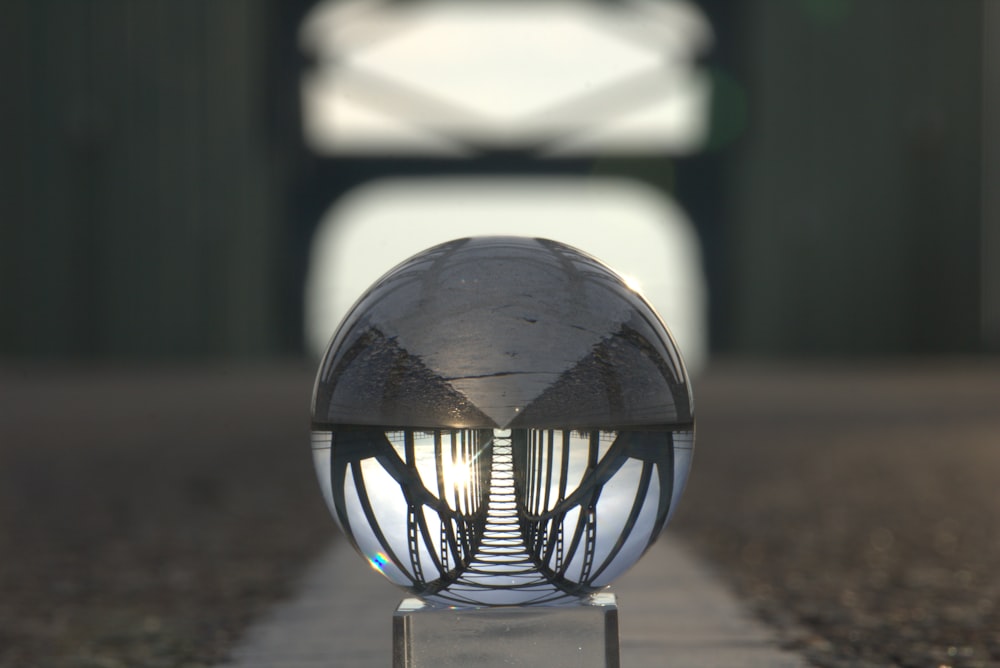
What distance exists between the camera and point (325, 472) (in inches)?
97.4

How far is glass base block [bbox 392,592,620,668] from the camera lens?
7.97ft

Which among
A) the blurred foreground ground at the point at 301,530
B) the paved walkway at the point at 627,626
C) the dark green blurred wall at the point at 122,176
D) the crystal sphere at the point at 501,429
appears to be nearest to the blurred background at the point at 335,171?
the dark green blurred wall at the point at 122,176

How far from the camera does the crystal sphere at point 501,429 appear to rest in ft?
7.63

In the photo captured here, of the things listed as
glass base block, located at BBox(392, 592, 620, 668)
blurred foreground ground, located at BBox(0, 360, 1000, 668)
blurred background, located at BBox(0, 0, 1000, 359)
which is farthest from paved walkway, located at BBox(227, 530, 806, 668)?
blurred background, located at BBox(0, 0, 1000, 359)

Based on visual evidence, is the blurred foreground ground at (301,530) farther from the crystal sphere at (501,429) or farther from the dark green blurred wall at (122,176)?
the dark green blurred wall at (122,176)

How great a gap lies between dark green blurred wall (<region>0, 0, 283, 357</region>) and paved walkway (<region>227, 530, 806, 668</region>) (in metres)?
26.9

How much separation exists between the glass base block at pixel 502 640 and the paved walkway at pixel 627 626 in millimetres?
517

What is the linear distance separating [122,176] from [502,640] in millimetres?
30402

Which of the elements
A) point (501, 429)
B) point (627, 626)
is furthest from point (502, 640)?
point (627, 626)

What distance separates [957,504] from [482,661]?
4797mm

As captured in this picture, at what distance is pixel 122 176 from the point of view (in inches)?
1219

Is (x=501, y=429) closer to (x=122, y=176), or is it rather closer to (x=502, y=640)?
(x=502, y=640)

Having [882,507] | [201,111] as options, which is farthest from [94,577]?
[201,111]

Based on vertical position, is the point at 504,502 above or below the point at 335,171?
below
